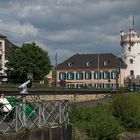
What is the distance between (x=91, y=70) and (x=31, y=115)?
129m

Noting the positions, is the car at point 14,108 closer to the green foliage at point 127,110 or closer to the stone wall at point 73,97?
the green foliage at point 127,110

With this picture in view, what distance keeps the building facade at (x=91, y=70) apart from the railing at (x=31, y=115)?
121 m

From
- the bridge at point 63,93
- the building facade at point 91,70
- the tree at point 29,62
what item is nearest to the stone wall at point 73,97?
the bridge at point 63,93

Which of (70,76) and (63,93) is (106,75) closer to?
(70,76)

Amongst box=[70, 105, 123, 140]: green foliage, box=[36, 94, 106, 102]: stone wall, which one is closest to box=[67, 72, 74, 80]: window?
box=[36, 94, 106, 102]: stone wall

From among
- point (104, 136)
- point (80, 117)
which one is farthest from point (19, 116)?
point (80, 117)

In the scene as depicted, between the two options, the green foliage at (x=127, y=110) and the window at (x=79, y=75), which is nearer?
the green foliage at (x=127, y=110)

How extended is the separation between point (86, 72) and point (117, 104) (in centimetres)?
11146

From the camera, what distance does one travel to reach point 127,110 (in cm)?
3622

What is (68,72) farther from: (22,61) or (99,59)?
(22,61)

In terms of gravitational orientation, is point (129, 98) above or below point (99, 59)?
below

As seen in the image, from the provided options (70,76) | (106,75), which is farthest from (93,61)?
(70,76)

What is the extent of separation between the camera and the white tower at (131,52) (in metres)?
145

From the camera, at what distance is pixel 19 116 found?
712 inches
